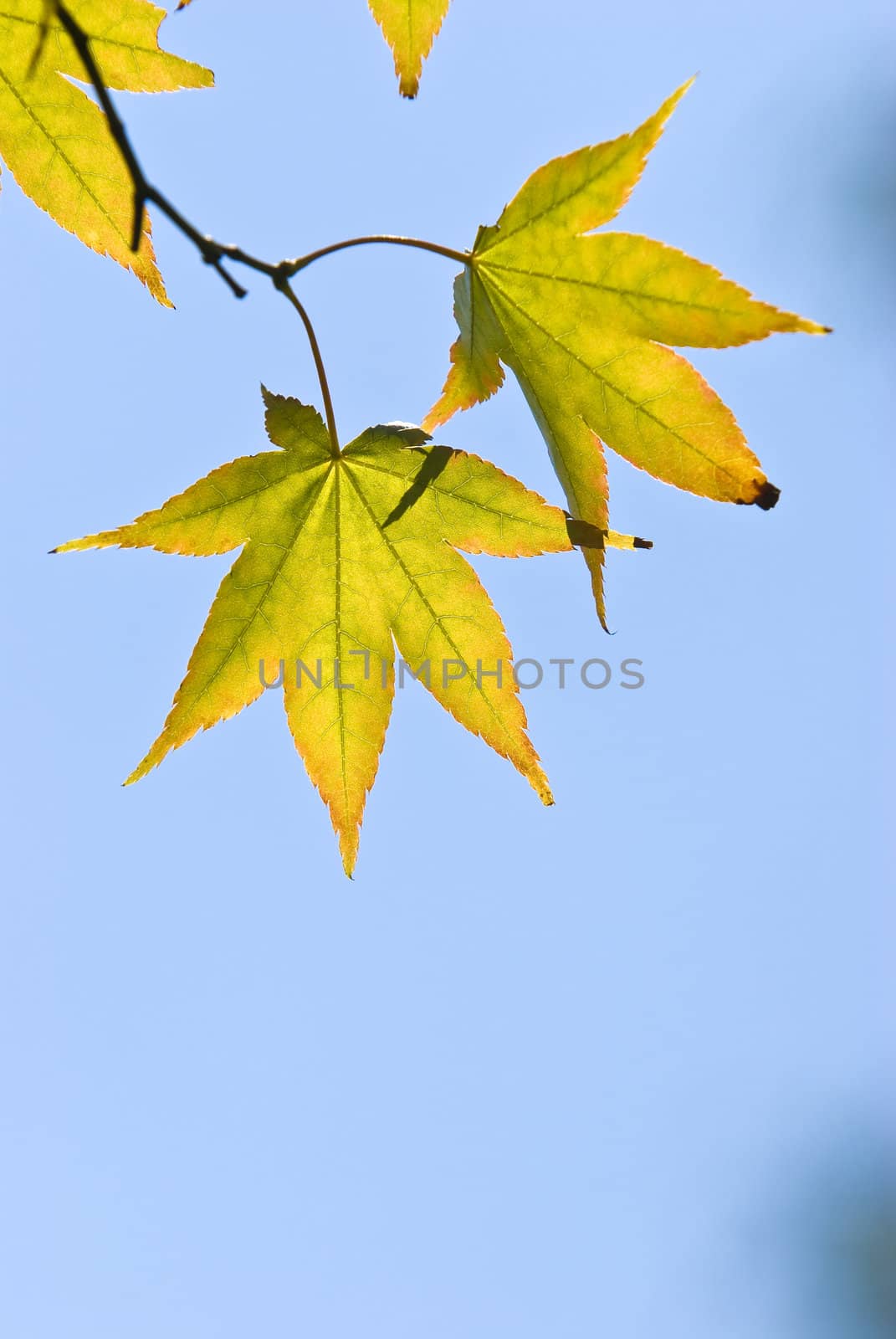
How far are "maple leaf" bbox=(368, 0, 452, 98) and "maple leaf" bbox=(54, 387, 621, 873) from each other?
1.36ft

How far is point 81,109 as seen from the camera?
138 centimetres

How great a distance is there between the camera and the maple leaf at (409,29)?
4.38 feet

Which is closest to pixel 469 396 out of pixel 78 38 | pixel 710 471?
pixel 710 471

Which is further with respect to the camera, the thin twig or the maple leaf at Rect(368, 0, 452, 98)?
the maple leaf at Rect(368, 0, 452, 98)

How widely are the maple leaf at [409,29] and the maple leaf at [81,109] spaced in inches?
8.8

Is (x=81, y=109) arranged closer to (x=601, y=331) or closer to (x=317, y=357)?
(x=317, y=357)

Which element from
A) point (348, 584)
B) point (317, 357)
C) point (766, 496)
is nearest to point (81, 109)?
point (317, 357)

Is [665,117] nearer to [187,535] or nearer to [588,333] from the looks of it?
[588,333]

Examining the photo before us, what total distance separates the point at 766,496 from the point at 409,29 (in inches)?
27.4

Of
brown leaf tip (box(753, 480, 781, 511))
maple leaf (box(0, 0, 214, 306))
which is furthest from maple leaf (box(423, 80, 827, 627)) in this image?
maple leaf (box(0, 0, 214, 306))

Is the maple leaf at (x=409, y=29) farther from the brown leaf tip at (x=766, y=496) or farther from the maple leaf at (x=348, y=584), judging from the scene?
the brown leaf tip at (x=766, y=496)

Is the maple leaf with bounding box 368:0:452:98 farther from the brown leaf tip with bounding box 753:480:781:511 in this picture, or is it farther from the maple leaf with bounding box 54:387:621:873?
the brown leaf tip with bounding box 753:480:781:511

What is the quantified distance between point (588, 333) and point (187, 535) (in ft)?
1.80

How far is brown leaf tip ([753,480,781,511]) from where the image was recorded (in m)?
1.24
